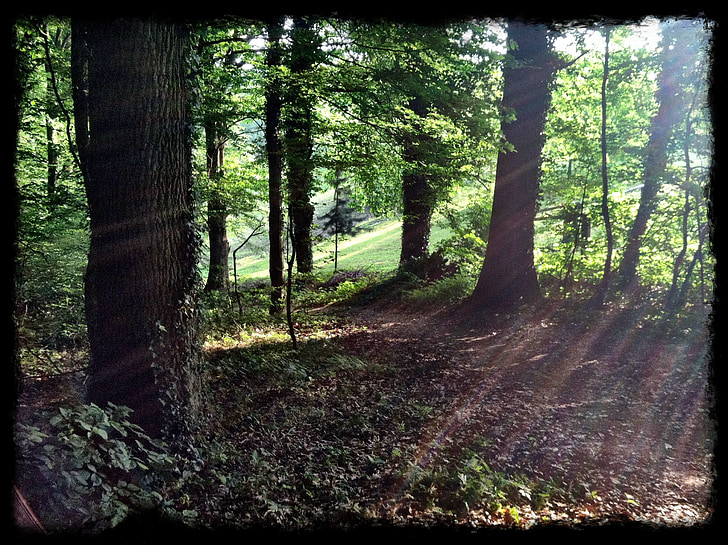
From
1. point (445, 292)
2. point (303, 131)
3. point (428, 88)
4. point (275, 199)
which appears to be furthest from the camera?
point (445, 292)

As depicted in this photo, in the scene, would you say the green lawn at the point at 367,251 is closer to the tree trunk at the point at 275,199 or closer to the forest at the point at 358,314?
the tree trunk at the point at 275,199

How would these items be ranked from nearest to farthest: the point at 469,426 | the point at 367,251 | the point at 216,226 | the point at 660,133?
the point at 469,426 < the point at 660,133 < the point at 216,226 < the point at 367,251

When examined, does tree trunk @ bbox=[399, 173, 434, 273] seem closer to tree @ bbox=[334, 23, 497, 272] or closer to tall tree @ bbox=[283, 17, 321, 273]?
tree @ bbox=[334, 23, 497, 272]

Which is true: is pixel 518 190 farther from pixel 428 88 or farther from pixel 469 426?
pixel 469 426

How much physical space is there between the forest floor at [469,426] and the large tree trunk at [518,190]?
101cm

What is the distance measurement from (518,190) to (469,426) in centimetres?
637

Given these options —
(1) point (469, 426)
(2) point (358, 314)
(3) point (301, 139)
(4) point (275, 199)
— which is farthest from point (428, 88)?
(2) point (358, 314)

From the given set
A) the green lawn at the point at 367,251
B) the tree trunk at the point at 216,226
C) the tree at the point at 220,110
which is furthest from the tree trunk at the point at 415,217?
the green lawn at the point at 367,251

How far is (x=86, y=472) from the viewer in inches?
113

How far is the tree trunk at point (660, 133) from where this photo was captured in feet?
34.2

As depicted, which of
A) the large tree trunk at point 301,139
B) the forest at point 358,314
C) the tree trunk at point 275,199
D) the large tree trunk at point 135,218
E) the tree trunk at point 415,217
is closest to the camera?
the forest at point 358,314

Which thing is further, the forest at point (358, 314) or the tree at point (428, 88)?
the tree at point (428, 88)

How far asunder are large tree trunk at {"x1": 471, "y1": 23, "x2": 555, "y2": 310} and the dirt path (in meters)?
0.90

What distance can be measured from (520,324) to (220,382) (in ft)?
21.4
